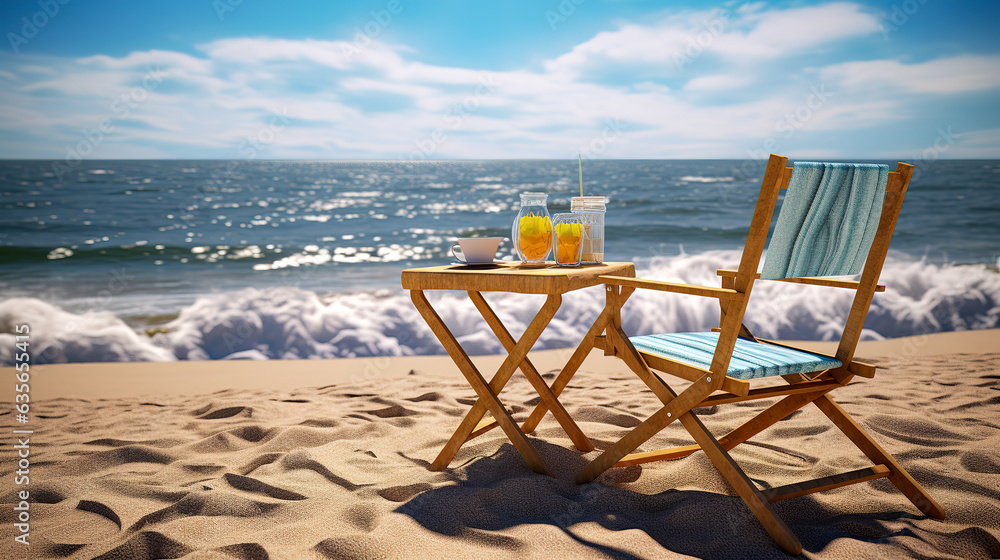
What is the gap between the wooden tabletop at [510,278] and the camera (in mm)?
1995

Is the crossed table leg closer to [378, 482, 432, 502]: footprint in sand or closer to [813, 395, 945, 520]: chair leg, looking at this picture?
[378, 482, 432, 502]: footprint in sand

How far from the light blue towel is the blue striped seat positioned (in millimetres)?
284

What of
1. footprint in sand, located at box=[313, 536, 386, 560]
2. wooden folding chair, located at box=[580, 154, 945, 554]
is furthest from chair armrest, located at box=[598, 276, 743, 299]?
footprint in sand, located at box=[313, 536, 386, 560]

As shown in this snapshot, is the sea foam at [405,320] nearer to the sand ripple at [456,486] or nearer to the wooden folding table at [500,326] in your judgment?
the sand ripple at [456,486]

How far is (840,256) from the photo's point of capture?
1.93 m

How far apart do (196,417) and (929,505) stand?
3.50m

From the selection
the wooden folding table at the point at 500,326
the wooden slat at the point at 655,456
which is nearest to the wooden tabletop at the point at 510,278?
the wooden folding table at the point at 500,326

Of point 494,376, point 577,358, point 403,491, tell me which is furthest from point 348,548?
point 577,358

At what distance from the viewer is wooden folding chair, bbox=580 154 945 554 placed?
5.65 ft

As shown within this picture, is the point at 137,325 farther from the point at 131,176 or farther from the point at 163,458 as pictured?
the point at 131,176

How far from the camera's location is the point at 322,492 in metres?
2.16

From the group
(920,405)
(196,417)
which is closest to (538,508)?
(196,417)

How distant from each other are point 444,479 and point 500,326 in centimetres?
68

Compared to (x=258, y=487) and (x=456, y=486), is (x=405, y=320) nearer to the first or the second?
(x=258, y=487)
